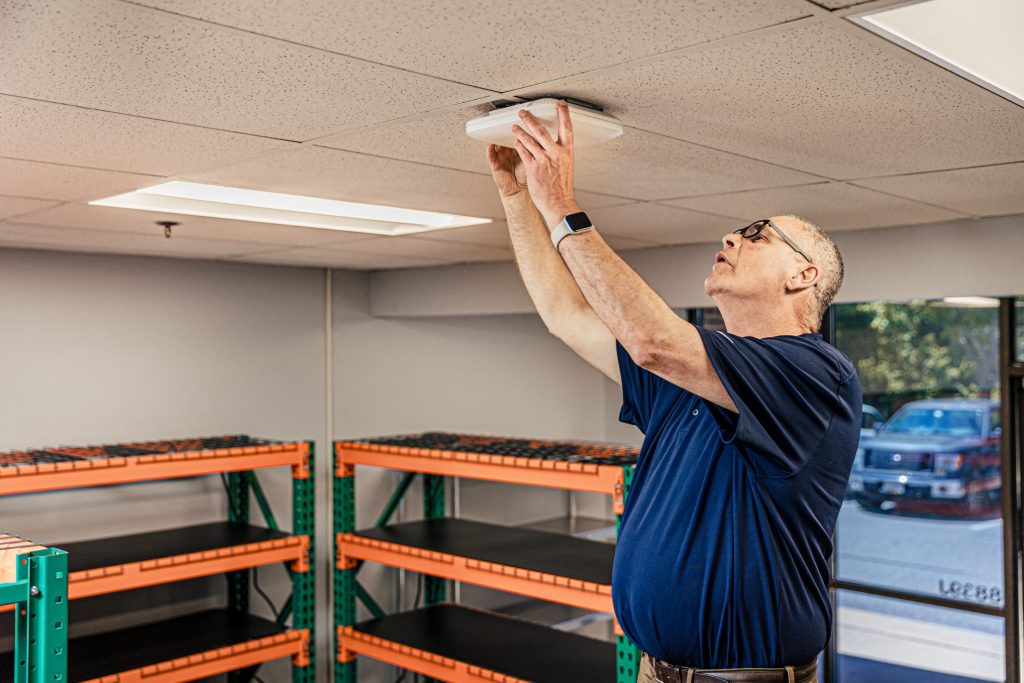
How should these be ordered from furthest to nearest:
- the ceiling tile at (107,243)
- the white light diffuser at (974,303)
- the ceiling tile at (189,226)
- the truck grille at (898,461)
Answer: the truck grille at (898,461) → the white light diffuser at (974,303) → the ceiling tile at (107,243) → the ceiling tile at (189,226)

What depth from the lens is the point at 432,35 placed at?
1.17m

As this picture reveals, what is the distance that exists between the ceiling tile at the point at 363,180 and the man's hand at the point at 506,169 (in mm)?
333

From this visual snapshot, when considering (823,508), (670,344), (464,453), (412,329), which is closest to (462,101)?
(670,344)

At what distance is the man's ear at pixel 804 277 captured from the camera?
1595mm

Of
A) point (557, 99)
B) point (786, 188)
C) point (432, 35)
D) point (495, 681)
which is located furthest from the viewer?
point (495, 681)

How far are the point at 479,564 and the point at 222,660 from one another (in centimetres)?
107

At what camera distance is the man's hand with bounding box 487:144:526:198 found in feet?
5.83

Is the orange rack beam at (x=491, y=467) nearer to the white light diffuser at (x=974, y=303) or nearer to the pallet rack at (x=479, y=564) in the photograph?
the pallet rack at (x=479, y=564)

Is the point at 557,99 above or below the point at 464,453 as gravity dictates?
above

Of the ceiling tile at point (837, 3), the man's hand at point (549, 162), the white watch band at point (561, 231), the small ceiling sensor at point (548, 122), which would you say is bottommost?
the white watch band at point (561, 231)

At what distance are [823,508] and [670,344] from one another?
537 mm

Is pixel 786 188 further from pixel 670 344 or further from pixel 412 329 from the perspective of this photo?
pixel 412 329

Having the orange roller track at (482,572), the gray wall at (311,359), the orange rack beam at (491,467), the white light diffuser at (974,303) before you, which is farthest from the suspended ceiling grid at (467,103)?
the white light diffuser at (974,303)

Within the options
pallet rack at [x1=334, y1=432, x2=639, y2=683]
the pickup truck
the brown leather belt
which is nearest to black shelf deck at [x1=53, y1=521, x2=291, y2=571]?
pallet rack at [x1=334, y1=432, x2=639, y2=683]
